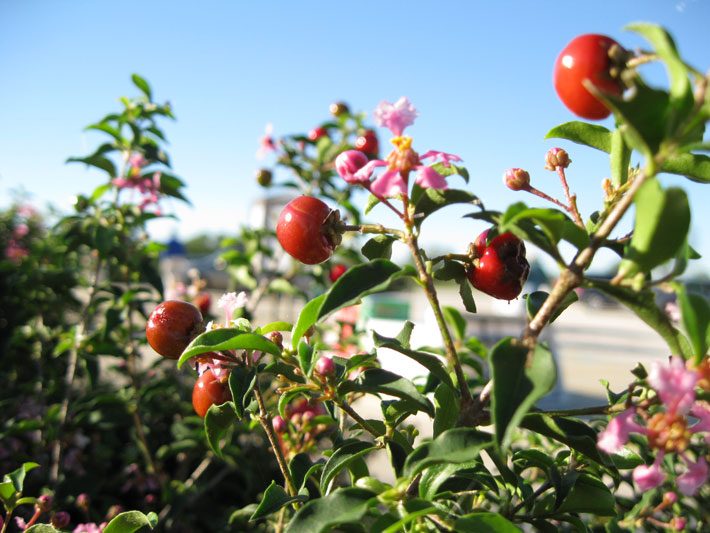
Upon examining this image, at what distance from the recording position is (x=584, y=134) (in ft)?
2.68

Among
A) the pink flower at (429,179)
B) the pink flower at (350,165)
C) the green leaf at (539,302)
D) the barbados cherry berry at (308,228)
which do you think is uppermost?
the pink flower at (350,165)

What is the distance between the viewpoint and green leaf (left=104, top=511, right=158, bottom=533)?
79 cm

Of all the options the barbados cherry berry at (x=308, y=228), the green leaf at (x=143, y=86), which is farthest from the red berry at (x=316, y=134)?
the barbados cherry berry at (x=308, y=228)

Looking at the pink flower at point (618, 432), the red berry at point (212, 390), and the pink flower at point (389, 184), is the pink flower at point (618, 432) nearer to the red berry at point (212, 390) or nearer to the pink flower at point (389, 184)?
the pink flower at point (389, 184)

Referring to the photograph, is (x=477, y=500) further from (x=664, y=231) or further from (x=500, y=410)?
(x=664, y=231)

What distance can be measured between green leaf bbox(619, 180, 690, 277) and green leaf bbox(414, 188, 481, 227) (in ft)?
0.67

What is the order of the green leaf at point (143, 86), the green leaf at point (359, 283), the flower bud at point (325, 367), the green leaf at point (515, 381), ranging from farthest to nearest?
1. the green leaf at point (143, 86)
2. the flower bud at point (325, 367)
3. the green leaf at point (359, 283)
4. the green leaf at point (515, 381)

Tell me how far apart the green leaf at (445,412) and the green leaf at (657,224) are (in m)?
0.34

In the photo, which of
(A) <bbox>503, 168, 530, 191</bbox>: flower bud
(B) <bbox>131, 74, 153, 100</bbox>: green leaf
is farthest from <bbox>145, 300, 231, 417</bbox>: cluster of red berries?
(B) <bbox>131, 74, 153, 100</bbox>: green leaf

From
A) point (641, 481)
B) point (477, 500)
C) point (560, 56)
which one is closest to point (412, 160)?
point (560, 56)

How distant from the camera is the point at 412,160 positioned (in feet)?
2.25

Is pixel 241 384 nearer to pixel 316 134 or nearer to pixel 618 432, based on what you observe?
pixel 618 432

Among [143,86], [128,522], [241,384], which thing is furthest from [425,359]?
[143,86]

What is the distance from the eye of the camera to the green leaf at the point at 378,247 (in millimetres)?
774
